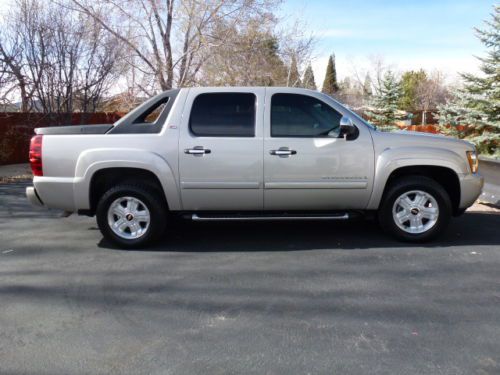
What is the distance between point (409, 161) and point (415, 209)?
23.7 inches

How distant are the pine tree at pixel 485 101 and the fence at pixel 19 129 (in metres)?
13.3

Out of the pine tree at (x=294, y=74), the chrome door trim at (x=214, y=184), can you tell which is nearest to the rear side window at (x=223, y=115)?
the chrome door trim at (x=214, y=184)

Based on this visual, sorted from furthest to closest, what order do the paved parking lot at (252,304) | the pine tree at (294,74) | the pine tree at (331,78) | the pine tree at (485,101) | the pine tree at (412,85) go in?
the pine tree at (331,78), the pine tree at (412,85), the pine tree at (294,74), the pine tree at (485,101), the paved parking lot at (252,304)

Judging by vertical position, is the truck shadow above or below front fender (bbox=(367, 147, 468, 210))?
below

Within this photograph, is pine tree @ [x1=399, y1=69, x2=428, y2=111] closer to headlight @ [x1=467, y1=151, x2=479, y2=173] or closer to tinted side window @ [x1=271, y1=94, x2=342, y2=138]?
headlight @ [x1=467, y1=151, x2=479, y2=173]

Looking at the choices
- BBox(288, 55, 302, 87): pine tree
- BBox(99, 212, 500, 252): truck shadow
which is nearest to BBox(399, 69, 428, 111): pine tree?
BBox(288, 55, 302, 87): pine tree

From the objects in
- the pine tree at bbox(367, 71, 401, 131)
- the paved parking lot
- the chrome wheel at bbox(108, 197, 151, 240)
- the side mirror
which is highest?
the pine tree at bbox(367, 71, 401, 131)

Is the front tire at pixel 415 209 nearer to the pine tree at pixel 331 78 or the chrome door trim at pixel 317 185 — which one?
the chrome door trim at pixel 317 185

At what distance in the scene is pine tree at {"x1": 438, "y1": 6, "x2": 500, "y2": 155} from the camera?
13.4 m

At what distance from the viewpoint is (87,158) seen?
4844 millimetres

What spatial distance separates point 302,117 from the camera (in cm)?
506

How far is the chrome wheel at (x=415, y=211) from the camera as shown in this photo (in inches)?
202

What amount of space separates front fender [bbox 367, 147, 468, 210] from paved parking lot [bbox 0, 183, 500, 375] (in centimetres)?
81

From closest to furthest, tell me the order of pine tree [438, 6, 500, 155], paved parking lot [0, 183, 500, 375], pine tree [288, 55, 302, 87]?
paved parking lot [0, 183, 500, 375], pine tree [438, 6, 500, 155], pine tree [288, 55, 302, 87]
